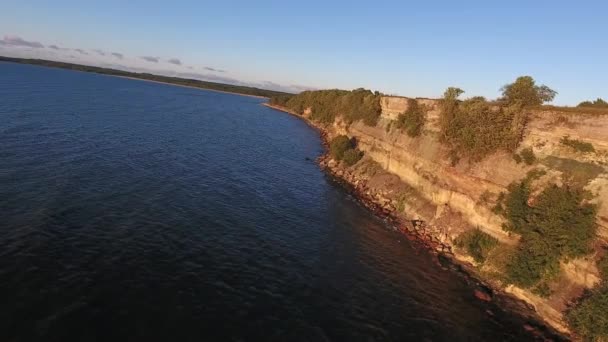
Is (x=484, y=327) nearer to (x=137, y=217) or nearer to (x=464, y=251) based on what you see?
(x=464, y=251)

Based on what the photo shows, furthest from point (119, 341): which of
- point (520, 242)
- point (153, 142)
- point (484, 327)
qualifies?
point (153, 142)

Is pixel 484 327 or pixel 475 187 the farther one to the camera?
pixel 475 187

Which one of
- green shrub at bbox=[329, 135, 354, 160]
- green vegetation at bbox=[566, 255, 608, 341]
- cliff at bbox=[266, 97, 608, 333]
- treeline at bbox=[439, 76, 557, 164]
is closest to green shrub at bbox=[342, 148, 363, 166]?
green shrub at bbox=[329, 135, 354, 160]

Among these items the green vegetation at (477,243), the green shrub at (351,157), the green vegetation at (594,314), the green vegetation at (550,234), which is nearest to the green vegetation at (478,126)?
the green vegetation at (550,234)

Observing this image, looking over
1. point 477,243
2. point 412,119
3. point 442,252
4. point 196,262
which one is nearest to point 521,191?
point 477,243

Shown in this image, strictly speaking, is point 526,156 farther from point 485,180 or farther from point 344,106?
point 344,106

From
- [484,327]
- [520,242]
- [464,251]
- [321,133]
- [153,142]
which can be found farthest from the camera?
[321,133]
